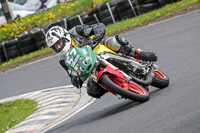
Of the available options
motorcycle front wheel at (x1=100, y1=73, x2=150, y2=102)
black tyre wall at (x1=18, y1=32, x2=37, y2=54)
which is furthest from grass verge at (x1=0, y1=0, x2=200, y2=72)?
motorcycle front wheel at (x1=100, y1=73, x2=150, y2=102)

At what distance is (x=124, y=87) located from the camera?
677 centimetres

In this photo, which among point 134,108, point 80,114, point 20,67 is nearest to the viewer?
point 134,108

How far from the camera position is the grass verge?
1928 cm

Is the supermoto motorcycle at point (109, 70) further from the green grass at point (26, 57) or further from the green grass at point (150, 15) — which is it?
the green grass at point (26, 57)

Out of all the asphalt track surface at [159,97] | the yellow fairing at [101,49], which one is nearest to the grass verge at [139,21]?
the asphalt track surface at [159,97]

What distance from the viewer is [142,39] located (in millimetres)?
15875

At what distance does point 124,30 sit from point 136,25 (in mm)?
588

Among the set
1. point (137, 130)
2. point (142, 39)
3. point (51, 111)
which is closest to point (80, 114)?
point (51, 111)

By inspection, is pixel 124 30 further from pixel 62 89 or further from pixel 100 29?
pixel 100 29

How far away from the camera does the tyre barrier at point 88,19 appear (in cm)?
2156

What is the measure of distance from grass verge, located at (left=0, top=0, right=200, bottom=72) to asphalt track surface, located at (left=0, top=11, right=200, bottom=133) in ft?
10.3

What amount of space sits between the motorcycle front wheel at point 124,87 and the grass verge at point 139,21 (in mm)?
12271

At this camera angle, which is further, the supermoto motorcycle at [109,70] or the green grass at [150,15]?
the green grass at [150,15]

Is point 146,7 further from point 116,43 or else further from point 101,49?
point 101,49
